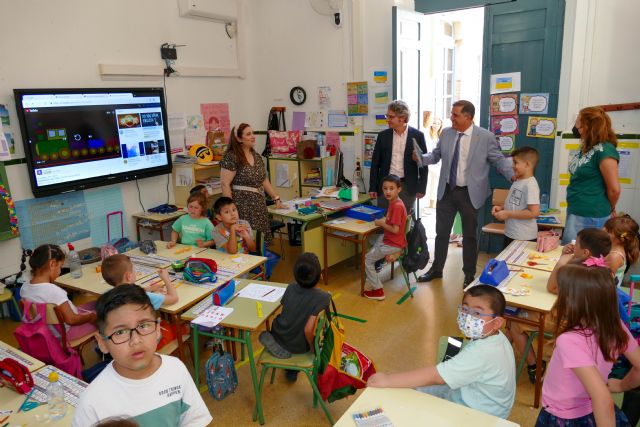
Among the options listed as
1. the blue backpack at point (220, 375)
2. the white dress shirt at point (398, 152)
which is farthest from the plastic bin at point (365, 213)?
the blue backpack at point (220, 375)

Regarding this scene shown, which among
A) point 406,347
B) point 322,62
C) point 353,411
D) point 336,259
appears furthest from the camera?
point 322,62

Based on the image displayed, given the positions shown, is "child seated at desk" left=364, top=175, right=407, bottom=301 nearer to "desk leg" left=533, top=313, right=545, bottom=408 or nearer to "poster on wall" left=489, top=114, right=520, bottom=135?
"poster on wall" left=489, top=114, right=520, bottom=135

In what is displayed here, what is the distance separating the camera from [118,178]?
492 cm

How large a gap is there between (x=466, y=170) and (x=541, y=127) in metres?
1.16

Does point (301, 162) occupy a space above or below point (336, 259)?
above

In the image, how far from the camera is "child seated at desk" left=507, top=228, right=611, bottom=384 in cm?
269

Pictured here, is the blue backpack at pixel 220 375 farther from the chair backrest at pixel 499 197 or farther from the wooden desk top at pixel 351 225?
the chair backrest at pixel 499 197

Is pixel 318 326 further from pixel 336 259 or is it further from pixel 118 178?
pixel 118 178

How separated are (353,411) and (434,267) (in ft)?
10.8

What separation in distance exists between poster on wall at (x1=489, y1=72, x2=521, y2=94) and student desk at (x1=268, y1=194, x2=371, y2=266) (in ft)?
6.47

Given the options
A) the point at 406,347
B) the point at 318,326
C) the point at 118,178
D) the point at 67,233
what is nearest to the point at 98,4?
the point at 118,178

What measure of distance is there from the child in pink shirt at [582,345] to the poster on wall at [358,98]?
420 centimetres

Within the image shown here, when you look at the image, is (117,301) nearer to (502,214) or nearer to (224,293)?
(224,293)

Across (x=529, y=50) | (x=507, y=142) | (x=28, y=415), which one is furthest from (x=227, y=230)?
(x=529, y=50)
